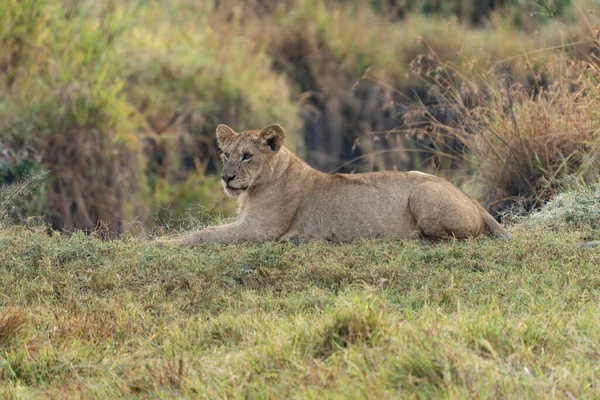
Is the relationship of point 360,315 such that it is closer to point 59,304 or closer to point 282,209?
point 59,304

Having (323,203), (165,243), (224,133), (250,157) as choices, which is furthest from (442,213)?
(165,243)

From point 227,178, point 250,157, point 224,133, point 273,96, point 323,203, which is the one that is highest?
point 224,133

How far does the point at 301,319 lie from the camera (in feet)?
16.3

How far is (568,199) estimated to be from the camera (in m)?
8.52

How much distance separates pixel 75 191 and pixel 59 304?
18.9 feet

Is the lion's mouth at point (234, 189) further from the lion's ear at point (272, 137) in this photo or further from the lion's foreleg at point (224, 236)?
the lion's ear at point (272, 137)

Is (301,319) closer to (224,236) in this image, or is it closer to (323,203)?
(224,236)

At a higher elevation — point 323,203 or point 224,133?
point 224,133

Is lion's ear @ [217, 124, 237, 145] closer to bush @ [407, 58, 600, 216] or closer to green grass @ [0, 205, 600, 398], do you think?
green grass @ [0, 205, 600, 398]

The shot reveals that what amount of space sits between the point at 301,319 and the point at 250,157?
9.92 feet

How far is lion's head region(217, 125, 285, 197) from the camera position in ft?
25.4

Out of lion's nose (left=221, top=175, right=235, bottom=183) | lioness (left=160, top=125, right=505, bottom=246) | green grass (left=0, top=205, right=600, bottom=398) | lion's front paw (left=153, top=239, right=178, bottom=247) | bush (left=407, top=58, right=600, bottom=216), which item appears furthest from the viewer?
bush (left=407, top=58, right=600, bottom=216)

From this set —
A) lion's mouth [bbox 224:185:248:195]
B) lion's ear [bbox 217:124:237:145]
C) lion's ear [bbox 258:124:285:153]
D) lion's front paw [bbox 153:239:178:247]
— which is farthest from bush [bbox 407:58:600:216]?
lion's front paw [bbox 153:239:178:247]

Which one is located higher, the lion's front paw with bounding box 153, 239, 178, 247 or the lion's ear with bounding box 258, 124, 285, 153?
the lion's ear with bounding box 258, 124, 285, 153
